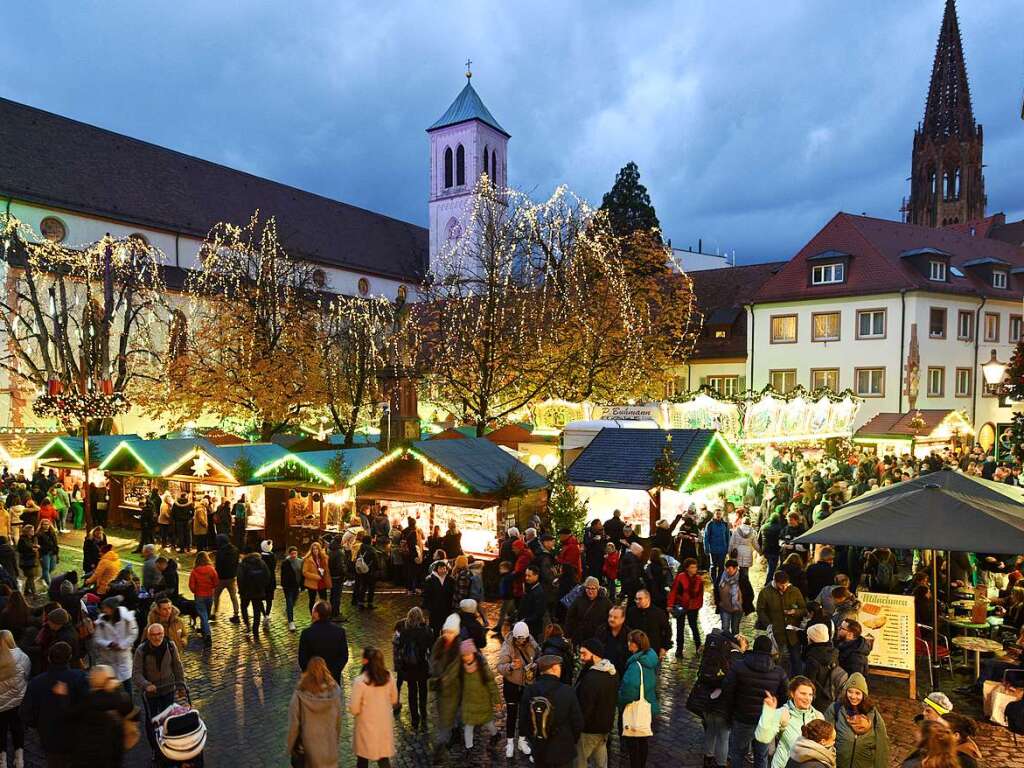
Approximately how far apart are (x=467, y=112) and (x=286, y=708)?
6390cm

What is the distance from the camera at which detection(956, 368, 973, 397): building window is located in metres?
35.4

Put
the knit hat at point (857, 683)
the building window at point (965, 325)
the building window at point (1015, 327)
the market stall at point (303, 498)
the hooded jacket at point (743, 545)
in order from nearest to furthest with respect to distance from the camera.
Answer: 1. the knit hat at point (857, 683)
2. the hooded jacket at point (743, 545)
3. the market stall at point (303, 498)
4. the building window at point (965, 325)
5. the building window at point (1015, 327)

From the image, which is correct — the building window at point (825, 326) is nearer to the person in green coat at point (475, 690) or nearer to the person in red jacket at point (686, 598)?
the person in red jacket at point (686, 598)

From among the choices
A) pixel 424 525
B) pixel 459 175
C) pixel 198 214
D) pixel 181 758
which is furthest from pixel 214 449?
pixel 459 175

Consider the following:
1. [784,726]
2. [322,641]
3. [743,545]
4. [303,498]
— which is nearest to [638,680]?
[784,726]

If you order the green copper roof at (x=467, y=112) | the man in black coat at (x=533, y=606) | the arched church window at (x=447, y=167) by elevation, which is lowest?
the man in black coat at (x=533, y=606)

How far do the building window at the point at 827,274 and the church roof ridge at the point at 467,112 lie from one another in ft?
124

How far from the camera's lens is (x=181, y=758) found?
588cm

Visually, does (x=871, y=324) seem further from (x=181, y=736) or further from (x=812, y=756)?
(x=181, y=736)

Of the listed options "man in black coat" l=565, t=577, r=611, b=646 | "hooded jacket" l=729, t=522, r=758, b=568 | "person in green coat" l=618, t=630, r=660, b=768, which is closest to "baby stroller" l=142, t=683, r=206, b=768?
"person in green coat" l=618, t=630, r=660, b=768

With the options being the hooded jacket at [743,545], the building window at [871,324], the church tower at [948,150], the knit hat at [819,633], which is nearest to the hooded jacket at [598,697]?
the knit hat at [819,633]

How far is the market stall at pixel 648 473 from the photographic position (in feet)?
52.2

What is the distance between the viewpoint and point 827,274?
36.4 metres

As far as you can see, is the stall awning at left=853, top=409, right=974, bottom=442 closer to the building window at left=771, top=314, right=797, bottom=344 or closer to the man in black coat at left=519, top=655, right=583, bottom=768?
the building window at left=771, top=314, right=797, bottom=344
